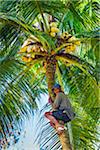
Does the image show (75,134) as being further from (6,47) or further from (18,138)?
(18,138)

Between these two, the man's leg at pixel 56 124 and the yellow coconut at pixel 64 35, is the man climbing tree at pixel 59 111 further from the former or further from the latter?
the yellow coconut at pixel 64 35

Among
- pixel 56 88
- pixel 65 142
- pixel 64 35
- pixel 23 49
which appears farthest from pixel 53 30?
pixel 65 142

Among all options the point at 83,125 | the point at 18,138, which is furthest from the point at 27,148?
the point at 83,125

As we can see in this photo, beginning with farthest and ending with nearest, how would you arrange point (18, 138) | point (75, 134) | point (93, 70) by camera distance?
point (18, 138) → point (75, 134) → point (93, 70)

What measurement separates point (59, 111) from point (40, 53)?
10.8 inches

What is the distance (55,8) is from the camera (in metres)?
1.69

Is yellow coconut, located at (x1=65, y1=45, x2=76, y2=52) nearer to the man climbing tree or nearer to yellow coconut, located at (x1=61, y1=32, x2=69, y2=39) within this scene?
yellow coconut, located at (x1=61, y1=32, x2=69, y2=39)

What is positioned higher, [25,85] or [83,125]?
[25,85]

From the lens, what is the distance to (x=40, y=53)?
1.62m

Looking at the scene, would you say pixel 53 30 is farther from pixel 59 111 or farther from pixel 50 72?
pixel 59 111

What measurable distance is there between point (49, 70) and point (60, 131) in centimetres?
28

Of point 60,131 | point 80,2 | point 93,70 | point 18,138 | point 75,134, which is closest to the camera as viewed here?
point 60,131

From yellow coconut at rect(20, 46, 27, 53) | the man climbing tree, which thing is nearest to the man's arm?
the man climbing tree

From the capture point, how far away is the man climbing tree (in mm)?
1586
